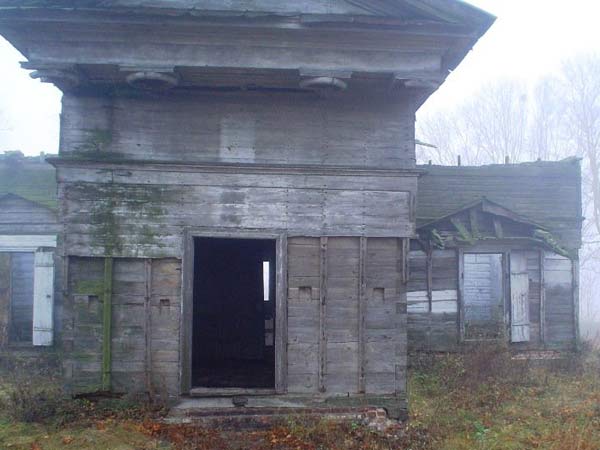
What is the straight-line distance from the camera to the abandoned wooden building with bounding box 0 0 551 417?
683cm

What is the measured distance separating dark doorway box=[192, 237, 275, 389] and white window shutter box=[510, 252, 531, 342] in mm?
5732

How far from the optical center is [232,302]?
12594 millimetres

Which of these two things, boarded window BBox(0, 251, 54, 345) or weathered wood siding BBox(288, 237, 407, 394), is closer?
weathered wood siding BBox(288, 237, 407, 394)

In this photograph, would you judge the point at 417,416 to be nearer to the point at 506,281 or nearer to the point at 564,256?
the point at 506,281

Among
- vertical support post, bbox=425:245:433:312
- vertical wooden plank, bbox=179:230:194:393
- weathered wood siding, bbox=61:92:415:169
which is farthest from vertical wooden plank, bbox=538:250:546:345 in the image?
vertical wooden plank, bbox=179:230:194:393

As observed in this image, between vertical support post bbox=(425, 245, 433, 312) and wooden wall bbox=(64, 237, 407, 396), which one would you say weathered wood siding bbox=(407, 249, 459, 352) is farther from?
wooden wall bbox=(64, 237, 407, 396)

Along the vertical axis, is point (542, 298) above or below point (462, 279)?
below

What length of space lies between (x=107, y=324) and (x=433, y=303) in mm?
7808

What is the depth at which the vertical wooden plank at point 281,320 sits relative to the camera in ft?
23.6

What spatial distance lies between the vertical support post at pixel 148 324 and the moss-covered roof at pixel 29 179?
5.73 metres

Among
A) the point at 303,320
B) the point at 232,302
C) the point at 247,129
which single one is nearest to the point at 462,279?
the point at 232,302

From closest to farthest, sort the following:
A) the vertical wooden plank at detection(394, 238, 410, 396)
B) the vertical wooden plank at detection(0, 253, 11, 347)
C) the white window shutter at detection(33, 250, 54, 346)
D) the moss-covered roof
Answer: the vertical wooden plank at detection(394, 238, 410, 396)
the white window shutter at detection(33, 250, 54, 346)
the vertical wooden plank at detection(0, 253, 11, 347)
the moss-covered roof

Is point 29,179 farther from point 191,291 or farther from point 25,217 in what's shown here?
point 191,291

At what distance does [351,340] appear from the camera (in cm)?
729
